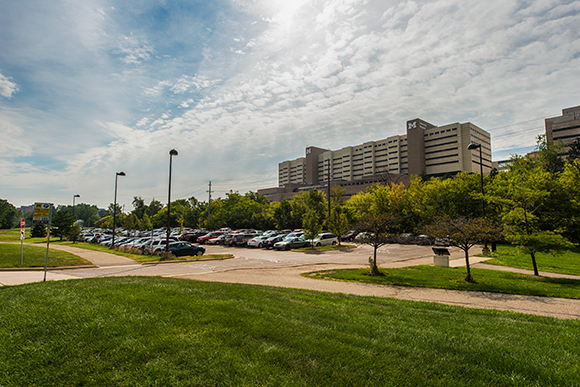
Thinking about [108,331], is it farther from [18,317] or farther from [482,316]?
[482,316]

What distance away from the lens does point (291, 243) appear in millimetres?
32656

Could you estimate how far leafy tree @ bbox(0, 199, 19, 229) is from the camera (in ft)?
326

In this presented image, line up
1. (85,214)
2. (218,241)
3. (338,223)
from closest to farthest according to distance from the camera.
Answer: (338,223), (218,241), (85,214)

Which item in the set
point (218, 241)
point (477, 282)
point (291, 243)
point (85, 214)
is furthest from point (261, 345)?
point (85, 214)

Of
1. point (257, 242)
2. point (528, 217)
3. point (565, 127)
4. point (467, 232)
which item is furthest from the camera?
point (565, 127)

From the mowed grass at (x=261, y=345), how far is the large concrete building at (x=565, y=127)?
Result: 403 feet

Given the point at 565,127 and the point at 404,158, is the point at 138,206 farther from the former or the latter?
the point at 565,127

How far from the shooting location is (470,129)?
362 feet

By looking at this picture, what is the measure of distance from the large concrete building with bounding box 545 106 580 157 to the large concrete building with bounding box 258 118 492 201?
20376 millimetres

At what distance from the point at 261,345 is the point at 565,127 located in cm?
13357

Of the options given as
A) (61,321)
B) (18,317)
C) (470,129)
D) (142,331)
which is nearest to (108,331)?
(142,331)

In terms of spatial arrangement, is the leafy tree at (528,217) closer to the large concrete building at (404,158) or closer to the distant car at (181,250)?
the distant car at (181,250)

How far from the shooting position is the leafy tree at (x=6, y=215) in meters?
99.4

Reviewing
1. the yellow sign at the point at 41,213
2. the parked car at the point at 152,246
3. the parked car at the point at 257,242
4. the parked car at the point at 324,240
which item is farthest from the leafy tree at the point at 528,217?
the parked car at the point at 152,246
